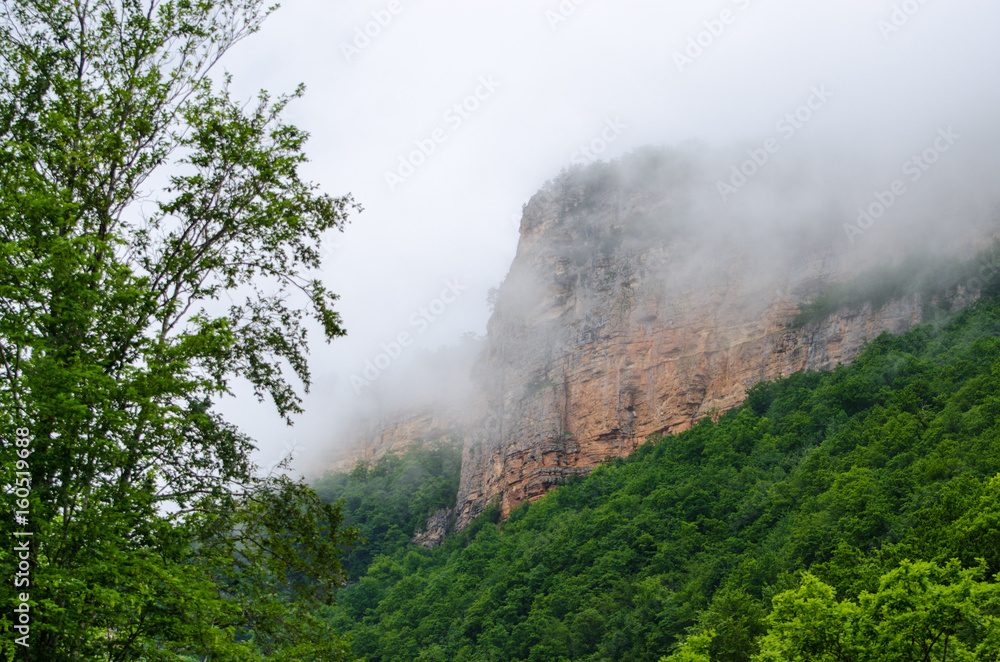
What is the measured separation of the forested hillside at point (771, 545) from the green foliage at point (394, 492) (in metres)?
11.0

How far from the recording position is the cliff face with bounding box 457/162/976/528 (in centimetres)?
7131

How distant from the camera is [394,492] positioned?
9400 cm

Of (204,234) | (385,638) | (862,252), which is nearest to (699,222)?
(862,252)

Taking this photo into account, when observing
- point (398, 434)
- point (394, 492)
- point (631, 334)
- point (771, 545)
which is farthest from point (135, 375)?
point (398, 434)

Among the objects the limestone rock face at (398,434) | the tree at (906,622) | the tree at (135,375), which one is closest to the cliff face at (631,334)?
the limestone rock face at (398,434)

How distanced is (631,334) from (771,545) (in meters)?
40.0

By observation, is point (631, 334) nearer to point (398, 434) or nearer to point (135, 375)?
point (398, 434)

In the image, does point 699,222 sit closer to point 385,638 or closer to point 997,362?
point 997,362

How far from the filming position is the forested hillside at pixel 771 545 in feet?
61.4

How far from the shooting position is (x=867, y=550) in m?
32.3

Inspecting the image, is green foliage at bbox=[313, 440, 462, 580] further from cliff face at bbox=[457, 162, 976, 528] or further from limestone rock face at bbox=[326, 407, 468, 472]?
cliff face at bbox=[457, 162, 976, 528]

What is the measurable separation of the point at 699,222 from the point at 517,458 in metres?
28.7

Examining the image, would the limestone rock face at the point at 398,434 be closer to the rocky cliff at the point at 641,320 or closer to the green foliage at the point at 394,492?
the green foliage at the point at 394,492

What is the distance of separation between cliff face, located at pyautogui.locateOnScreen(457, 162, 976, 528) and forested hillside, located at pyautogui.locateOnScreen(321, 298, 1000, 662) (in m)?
4.13
